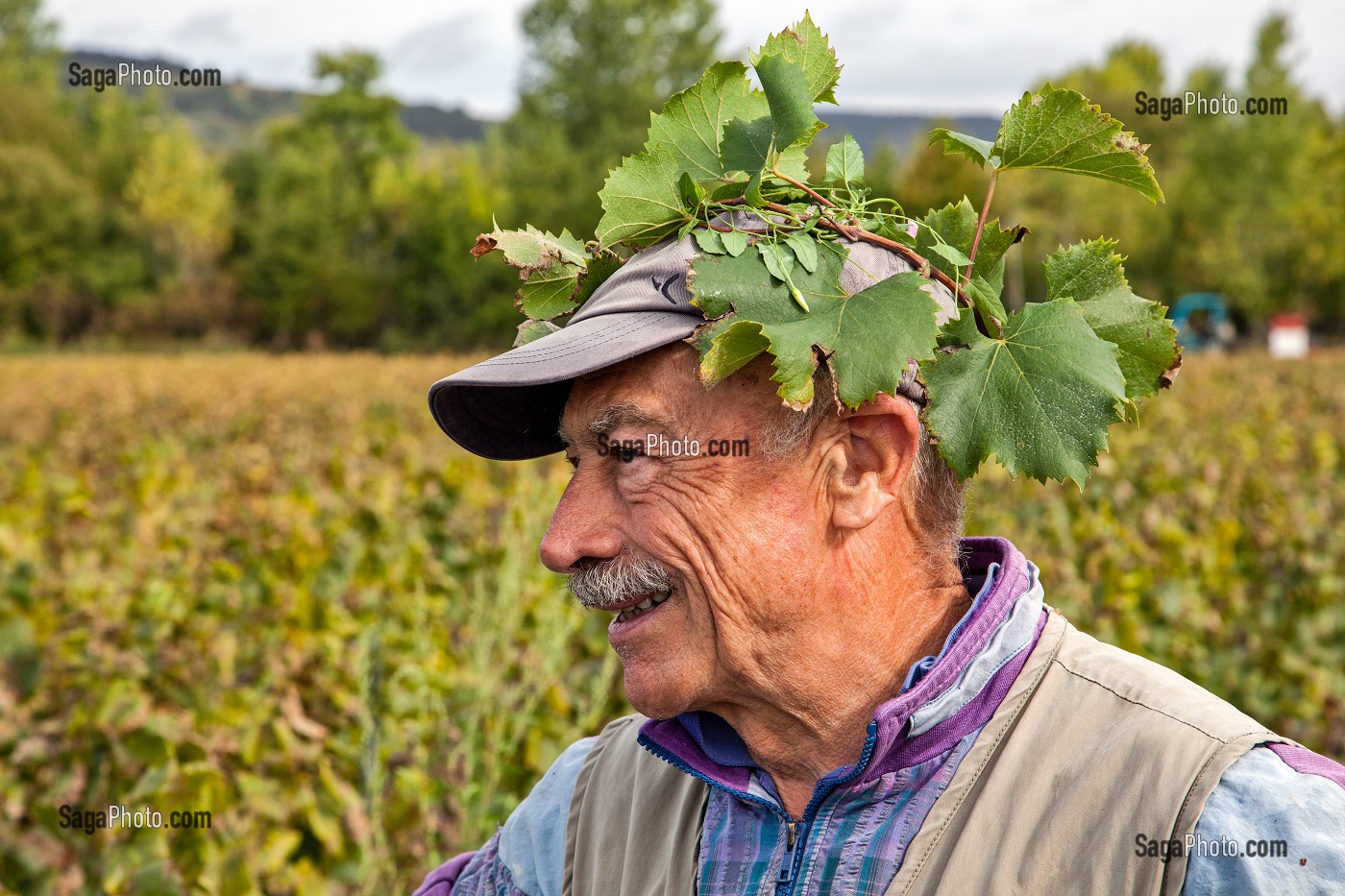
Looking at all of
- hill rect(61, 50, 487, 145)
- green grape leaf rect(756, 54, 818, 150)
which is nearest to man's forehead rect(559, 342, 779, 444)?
green grape leaf rect(756, 54, 818, 150)

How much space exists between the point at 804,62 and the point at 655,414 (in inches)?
20.4

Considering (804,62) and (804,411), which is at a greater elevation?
(804,62)

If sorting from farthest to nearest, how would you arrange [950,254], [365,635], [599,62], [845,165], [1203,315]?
[599,62] → [1203,315] → [365,635] → [845,165] → [950,254]

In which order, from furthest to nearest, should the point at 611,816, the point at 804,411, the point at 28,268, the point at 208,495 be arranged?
the point at 28,268
the point at 208,495
the point at 611,816
the point at 804,411

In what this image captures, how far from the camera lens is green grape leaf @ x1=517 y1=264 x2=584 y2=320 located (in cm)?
181

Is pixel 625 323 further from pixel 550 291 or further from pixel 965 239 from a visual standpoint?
pixel 965 239

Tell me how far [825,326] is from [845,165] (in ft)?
1.21

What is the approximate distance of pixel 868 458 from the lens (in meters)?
1.65

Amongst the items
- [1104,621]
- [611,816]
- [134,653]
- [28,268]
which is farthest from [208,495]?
[28,268]

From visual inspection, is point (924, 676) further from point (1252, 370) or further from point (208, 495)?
point (1252, 370)

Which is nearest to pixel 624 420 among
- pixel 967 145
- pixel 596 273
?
pixel 596 273

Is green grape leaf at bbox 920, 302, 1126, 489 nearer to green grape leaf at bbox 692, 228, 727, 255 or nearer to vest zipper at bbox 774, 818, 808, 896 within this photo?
green grape leaf at bbox 692, 228, 727, 255

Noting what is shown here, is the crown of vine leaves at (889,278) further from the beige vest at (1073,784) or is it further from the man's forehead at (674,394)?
the beige vest at (1073,784)

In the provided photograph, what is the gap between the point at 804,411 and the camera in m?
1.60
